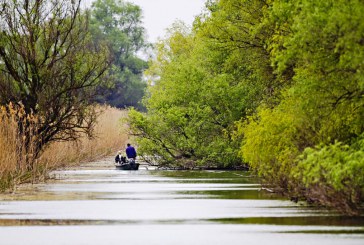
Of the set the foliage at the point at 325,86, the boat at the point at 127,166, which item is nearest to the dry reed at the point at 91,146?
the boat at the point at 127,166

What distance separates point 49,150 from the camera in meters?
46.3

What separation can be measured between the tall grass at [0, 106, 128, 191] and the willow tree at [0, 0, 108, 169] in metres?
0.75

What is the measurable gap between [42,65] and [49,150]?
4.55 m

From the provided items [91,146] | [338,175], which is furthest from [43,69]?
[338,175]

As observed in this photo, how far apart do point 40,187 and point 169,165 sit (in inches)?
629

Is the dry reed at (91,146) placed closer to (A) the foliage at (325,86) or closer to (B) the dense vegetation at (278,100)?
(B) the dense vegetation at (278,100)

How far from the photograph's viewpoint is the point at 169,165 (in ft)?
169

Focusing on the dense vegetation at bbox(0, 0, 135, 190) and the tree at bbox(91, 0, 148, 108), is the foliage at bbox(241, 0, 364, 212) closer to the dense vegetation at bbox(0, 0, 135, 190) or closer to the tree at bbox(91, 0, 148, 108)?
the dense vegetation at bbox(0, 0, 135, 190)

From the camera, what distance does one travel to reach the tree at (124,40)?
133 m

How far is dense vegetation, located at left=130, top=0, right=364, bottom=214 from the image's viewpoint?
912 inches

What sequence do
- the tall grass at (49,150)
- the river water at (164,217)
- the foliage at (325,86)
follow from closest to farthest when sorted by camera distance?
1. the river water at (164,217)
2. the foliage at (325,86)
3. the tall grass at (49,150)

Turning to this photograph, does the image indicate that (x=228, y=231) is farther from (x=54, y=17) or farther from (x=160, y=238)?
(x=54, y=17)

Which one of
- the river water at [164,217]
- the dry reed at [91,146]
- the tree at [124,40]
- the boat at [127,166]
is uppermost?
the tree at [124,40]

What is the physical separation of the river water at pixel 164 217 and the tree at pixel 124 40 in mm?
94333
